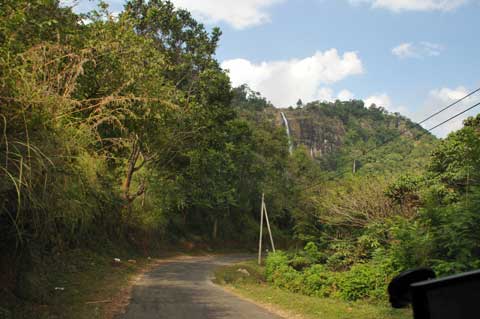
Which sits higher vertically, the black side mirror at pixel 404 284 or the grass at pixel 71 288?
the black side mirror at pixel 404 284

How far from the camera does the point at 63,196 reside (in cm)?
704

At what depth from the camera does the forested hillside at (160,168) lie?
22.2 ft

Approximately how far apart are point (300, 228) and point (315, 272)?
12531mm

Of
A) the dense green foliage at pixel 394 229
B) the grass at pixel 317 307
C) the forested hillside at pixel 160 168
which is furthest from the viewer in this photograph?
the dense green foliage at pixel 394 229

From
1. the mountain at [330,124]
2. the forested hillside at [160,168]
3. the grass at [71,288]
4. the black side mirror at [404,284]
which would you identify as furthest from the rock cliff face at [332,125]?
the black side mirror at [404,284]

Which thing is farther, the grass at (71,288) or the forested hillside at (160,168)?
the grass at (71,288)

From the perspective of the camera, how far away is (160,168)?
91.1 ft

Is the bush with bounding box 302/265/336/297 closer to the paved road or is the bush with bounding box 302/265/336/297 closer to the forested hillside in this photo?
the forested hillside

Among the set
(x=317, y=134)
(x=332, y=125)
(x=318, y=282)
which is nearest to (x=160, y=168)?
(x=318, y=282)

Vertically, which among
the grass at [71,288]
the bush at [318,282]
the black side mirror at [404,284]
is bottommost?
the bush at [318,282]

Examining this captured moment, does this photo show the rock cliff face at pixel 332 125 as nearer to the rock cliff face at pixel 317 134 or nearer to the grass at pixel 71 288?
the rock cliff face at pixel 317 134

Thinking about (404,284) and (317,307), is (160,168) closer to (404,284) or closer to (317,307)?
(317,307)

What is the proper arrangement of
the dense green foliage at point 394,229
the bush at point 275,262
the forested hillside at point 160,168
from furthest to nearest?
the bush at point 275,262 → the dense green foliage at point 394,229 → the forested hillside at point 160,168

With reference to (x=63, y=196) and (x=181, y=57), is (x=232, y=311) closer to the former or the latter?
(x=63, y=196)
